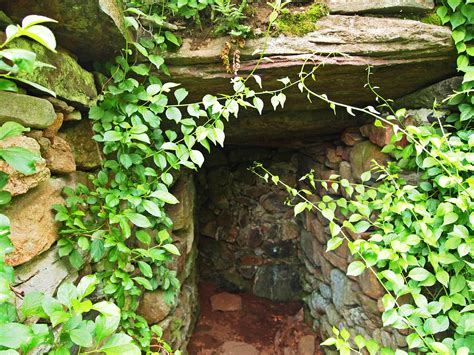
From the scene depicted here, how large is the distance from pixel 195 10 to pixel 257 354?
2083 millimetres

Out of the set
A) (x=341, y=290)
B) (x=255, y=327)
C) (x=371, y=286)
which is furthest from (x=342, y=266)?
(x=255, y=327)

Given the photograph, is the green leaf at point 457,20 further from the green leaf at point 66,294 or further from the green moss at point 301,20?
the green leaf at point 66,294

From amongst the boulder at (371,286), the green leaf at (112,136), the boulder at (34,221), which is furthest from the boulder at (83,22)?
the boulder at (371,286)

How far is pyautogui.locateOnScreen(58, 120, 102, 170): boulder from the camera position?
1.00 m

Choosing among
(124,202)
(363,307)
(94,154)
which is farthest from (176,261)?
(363,307)

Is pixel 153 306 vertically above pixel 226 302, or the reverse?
pixel 153 306

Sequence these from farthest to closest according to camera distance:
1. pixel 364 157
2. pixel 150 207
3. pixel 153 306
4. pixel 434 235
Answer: pixel 364 157
pixel 153 306
pixel 434 235
pixel 150 207

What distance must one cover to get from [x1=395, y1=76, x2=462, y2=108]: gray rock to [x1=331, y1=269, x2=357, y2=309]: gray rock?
39.9 inches

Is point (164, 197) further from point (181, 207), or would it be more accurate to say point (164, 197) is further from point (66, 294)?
point (181, 207)

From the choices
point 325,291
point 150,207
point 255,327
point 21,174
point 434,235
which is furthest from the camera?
point 255,327

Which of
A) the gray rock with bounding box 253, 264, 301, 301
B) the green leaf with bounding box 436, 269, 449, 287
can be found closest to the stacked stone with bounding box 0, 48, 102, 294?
the green leaf with bounding box 436, 269, 449, 287

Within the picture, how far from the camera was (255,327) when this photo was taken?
239 cm

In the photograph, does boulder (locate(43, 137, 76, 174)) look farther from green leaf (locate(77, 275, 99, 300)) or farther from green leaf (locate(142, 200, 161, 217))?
green leaf (locate(77, 275, 99, 300))

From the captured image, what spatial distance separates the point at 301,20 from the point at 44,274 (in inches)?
46.5
